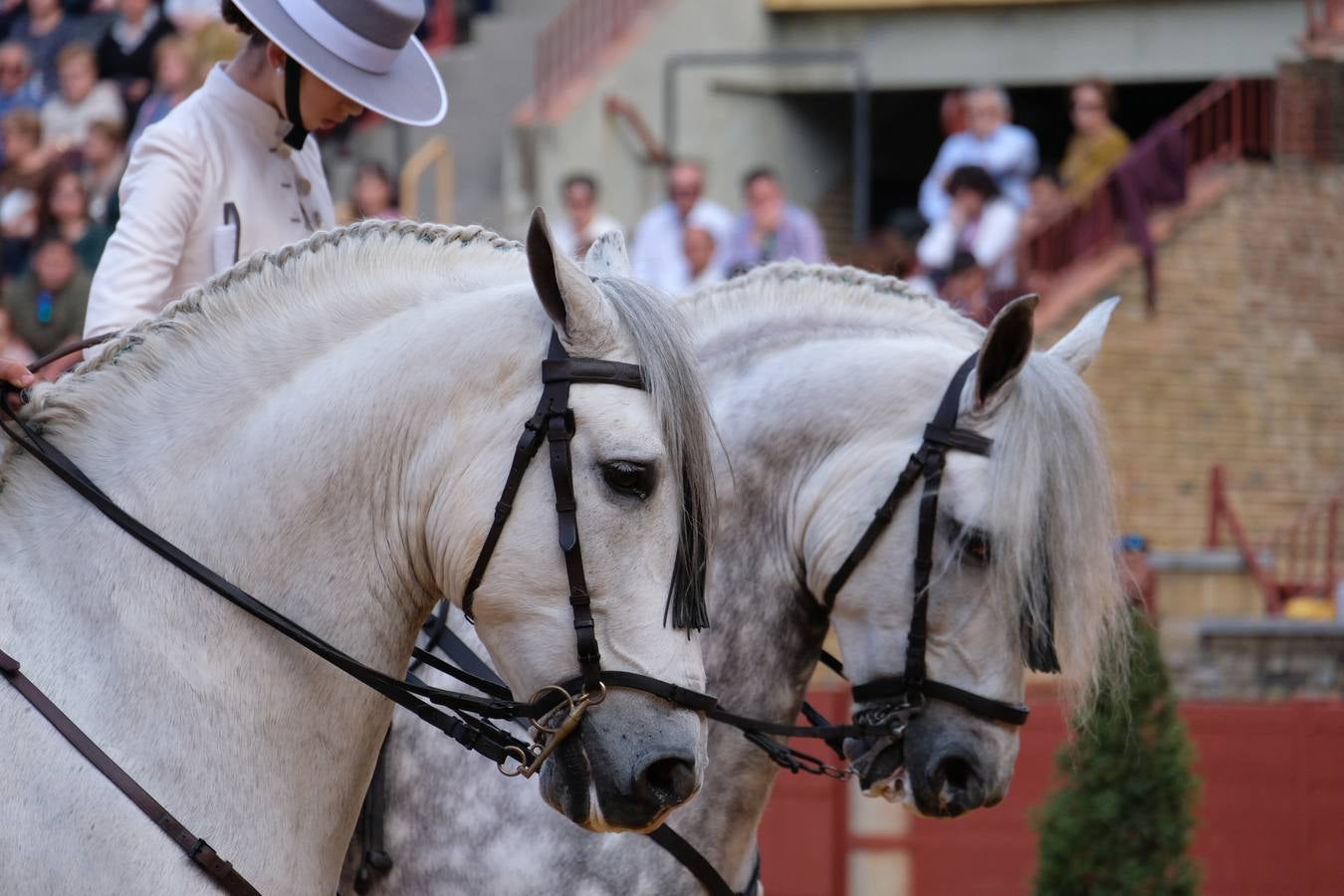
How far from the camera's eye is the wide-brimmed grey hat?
11.3 feet

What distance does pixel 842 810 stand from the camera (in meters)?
7.85

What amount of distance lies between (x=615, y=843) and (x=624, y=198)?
38.0 ft

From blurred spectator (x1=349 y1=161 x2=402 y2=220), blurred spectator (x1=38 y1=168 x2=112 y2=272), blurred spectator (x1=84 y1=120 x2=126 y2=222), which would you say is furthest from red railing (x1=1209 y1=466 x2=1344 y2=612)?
blurred spectator (x1=84 y1=120 x2=126 y2=222)

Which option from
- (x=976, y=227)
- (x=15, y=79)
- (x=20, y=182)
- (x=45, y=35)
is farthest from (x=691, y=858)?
(x=45, y=35)

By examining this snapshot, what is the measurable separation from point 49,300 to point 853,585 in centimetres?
628

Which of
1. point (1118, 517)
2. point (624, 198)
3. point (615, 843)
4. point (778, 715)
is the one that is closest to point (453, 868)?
point (615, 843)

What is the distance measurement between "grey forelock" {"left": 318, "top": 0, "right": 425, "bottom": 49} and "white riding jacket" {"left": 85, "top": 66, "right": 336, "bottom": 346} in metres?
0.34

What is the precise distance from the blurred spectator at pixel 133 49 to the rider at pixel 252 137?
31.3 feet

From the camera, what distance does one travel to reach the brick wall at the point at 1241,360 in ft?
42.8

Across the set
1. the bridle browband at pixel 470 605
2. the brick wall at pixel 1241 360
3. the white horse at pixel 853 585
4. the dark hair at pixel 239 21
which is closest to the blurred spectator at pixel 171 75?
the brick wall at pixel 1241 360

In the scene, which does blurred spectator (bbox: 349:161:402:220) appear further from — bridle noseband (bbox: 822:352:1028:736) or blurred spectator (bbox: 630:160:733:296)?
bridle noseband (bbox: 822:352:1028:736)

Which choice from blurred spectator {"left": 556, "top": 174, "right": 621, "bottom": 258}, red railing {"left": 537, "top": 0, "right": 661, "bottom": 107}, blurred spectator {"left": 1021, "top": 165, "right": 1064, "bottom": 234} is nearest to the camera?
blurred spectator {"left": 556, "top": 174, "right": 621, "bottom": 258}

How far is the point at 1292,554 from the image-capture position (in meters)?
11.1

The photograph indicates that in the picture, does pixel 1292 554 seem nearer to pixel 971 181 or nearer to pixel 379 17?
pixel 971 181
